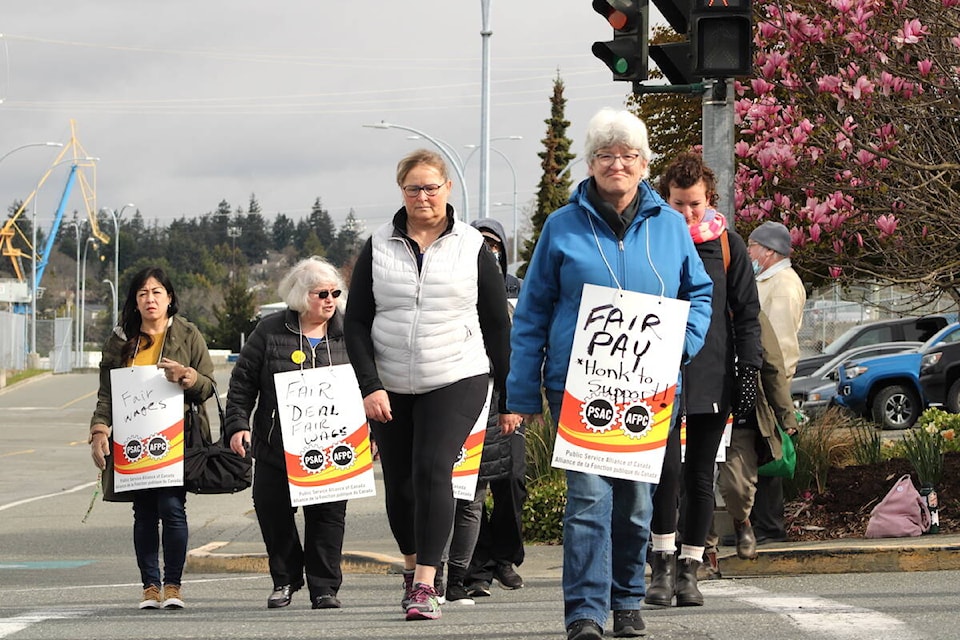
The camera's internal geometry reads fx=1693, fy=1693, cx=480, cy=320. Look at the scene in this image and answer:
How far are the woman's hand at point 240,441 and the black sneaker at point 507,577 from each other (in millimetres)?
1616

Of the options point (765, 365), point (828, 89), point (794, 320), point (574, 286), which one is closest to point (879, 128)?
point (828, 89)

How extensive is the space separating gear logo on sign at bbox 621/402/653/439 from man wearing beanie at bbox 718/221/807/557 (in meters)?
2.16

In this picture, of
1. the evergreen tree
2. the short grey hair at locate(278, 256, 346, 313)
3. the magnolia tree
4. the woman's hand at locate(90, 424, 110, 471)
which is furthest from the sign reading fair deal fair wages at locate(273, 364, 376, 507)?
the evergreen tree

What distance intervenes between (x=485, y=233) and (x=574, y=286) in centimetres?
288

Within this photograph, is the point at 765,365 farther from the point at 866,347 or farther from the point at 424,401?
the point at 866,347

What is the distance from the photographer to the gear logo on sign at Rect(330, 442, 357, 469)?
8.08m

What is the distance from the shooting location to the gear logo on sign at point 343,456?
8077 millimetres

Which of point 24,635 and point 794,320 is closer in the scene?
point 24,635

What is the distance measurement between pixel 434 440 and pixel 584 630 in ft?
5.32

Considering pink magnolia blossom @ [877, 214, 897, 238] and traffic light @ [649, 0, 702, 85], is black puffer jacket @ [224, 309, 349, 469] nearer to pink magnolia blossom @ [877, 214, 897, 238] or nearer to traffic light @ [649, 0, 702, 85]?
traffic light @ [649, 0, 702, 85]

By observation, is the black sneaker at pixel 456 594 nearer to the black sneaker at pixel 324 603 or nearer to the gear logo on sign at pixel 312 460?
the black sneaker at pixel 324 603

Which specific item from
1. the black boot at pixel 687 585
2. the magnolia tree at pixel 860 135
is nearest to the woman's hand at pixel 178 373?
the black boot at pixel 687 585

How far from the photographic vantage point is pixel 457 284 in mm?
7301

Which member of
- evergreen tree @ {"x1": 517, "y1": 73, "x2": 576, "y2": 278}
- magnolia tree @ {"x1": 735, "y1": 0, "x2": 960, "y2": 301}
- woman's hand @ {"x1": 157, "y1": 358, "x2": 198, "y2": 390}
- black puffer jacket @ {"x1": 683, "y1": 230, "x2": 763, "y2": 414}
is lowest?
woman's hand @ {"x1": 157, "y1": 358, "x2": 198, "y2": 390}
